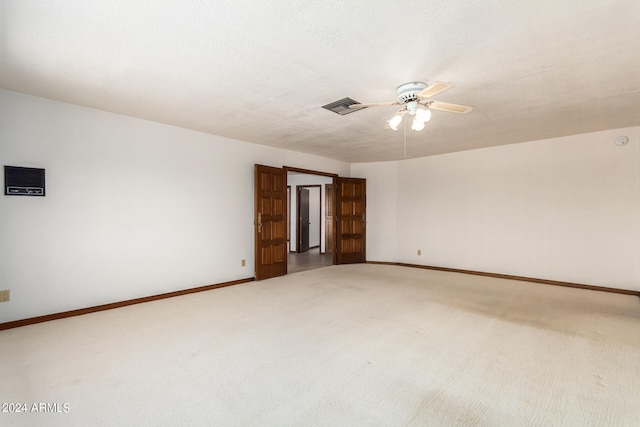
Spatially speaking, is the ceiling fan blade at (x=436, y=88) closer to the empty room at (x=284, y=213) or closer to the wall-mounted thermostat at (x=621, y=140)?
the empty room at (x=284, y=213)

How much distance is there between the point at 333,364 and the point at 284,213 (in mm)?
3695

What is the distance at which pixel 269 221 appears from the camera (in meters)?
5.50

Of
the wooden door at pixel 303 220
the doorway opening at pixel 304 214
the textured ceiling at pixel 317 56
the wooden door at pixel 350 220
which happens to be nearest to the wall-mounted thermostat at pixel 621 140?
the textured ceiling at pixel 317 56

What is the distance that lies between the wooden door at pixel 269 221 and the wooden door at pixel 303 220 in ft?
10.7

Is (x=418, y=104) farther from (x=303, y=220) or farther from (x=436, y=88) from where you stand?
(x=303, y=220)

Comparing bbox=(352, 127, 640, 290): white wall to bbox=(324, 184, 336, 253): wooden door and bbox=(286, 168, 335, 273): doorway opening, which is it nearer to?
bbox=(324, 184, 336, 253): wooden door

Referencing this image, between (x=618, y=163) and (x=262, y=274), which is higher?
(x=618, y=163)

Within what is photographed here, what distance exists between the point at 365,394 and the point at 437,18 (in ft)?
8.28

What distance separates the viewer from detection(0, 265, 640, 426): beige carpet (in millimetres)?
1812

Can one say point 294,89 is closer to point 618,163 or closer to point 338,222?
point 338,222

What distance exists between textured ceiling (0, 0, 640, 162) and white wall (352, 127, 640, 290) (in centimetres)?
112

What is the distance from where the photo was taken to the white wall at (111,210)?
3.21m

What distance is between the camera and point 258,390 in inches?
80.1

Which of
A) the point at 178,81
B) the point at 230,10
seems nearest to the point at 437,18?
the point at 230,10
